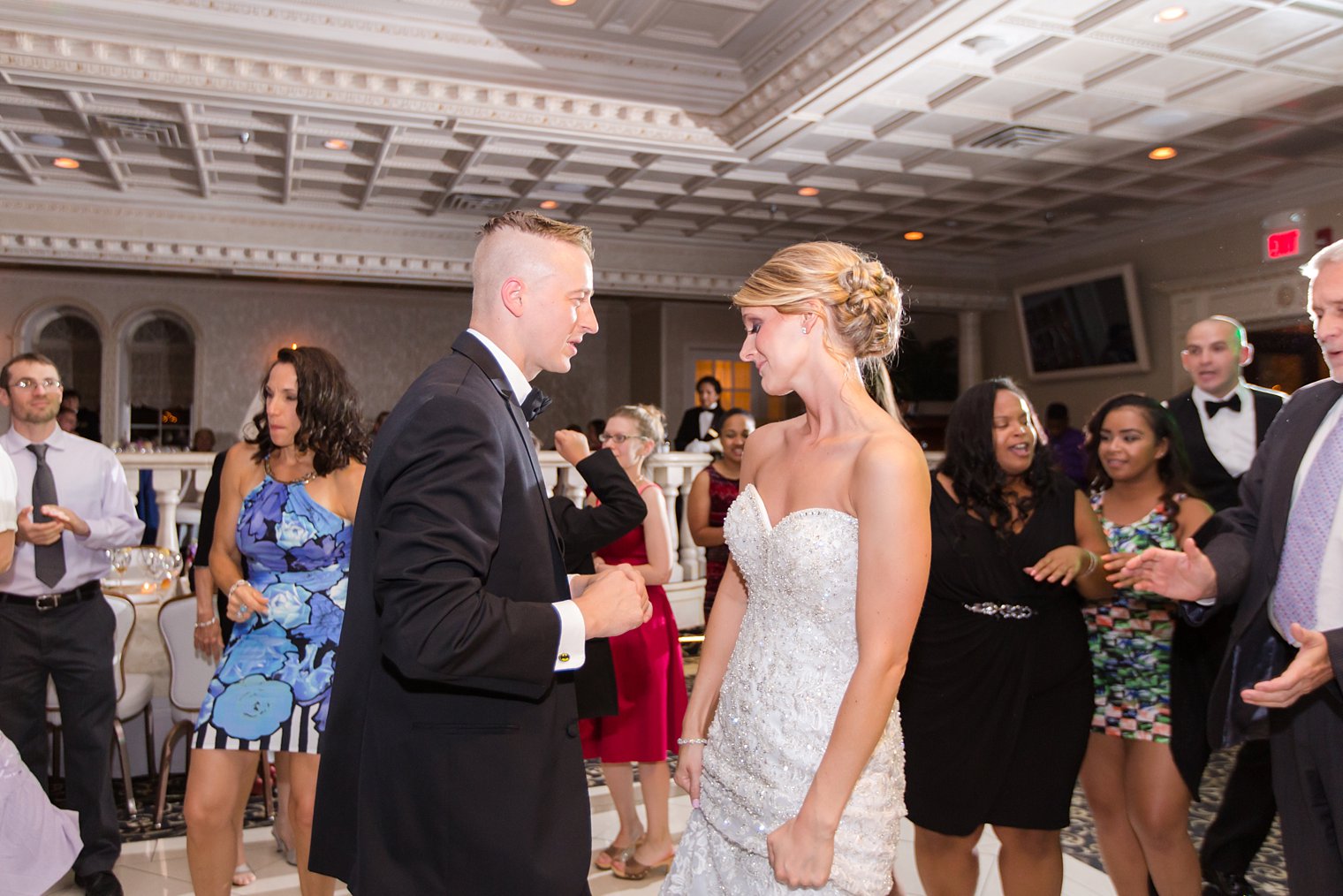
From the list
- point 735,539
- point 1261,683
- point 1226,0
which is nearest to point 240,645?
point 735,539

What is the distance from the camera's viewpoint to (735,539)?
1994 mm

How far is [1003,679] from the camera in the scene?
278cm

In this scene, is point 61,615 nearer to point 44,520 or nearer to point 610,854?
point 44,520

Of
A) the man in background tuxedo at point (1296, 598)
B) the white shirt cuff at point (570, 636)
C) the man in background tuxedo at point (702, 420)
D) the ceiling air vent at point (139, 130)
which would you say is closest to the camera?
the white shirt cuff at point (570, 636)

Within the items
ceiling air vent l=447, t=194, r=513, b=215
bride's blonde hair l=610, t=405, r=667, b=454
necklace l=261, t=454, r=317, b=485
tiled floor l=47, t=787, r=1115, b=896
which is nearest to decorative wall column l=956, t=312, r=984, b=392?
ceiling air vent l=447, t=194, r=513, b=215

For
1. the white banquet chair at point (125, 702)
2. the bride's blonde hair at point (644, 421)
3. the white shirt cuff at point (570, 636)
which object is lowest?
the white banquet chair at point (125, 702)

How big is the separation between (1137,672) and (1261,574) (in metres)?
0.76

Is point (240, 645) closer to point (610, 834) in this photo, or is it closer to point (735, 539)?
point (735, 539)

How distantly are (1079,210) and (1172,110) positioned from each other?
3166 mm

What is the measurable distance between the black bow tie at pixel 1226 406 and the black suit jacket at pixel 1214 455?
0.05 meters

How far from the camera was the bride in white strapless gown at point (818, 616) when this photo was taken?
5.50ft

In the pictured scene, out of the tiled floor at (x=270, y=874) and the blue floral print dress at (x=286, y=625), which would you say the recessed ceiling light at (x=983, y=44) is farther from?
the blue floral print dress at (x=286, y=625)

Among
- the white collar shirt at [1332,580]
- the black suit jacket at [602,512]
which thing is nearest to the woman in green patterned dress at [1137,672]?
the white collar shirt at [1332,580]

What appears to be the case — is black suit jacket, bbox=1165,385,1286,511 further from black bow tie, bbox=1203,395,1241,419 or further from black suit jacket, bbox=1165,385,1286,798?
black suit jacket, bbox=1165,385,1286,798
